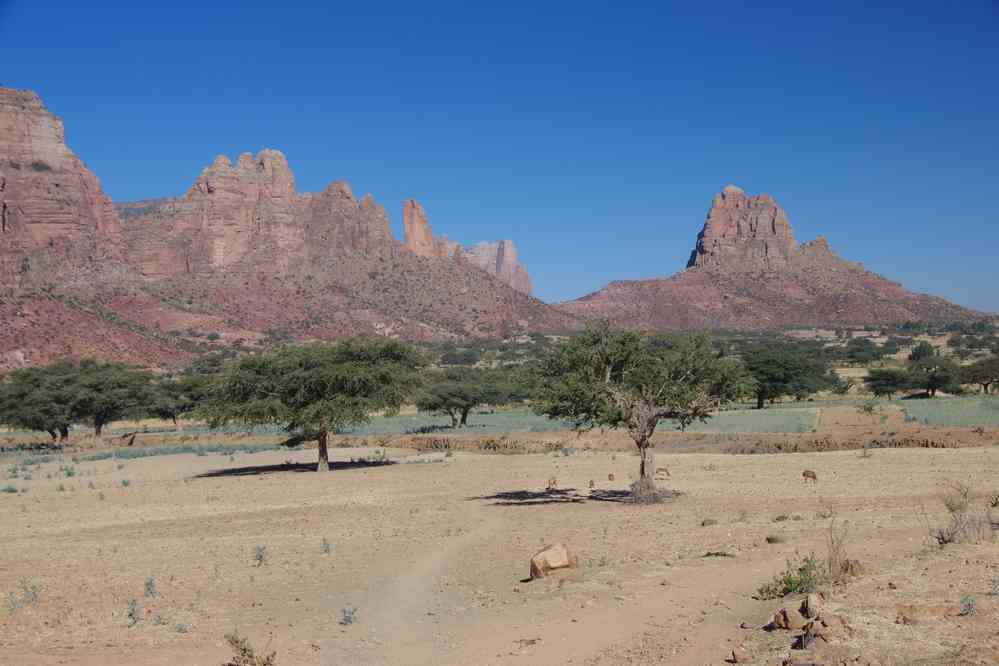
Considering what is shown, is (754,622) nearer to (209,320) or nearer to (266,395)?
(266,395)

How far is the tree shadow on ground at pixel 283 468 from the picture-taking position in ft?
126

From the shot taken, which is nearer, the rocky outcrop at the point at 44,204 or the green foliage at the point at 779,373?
the green foliage at the point at 779,373

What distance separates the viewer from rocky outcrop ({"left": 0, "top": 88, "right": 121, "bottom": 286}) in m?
147

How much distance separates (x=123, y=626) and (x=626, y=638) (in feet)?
22.9

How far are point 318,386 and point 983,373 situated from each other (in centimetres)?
6106

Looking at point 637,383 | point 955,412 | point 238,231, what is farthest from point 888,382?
point 238,231

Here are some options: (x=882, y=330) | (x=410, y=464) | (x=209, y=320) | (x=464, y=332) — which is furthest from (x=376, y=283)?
(x=410, y=464)

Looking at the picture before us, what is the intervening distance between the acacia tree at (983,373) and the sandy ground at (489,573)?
50.4 meters

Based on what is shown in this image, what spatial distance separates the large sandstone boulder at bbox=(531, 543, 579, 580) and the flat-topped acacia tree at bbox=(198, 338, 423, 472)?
23.2 metres

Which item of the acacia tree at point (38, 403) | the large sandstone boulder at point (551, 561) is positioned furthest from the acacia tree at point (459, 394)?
the large sandstone boulder at point (551, 561)

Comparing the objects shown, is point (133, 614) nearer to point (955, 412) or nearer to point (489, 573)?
point (489, 573)

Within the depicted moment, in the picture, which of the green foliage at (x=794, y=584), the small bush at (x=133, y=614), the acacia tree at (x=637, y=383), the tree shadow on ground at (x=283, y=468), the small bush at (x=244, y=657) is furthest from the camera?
the tree shadow on ground at (x=283, y=468)

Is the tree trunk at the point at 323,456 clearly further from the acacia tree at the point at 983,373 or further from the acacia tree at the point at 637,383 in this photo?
the acacia tree at the point at 983,373

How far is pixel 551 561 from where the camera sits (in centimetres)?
1383
